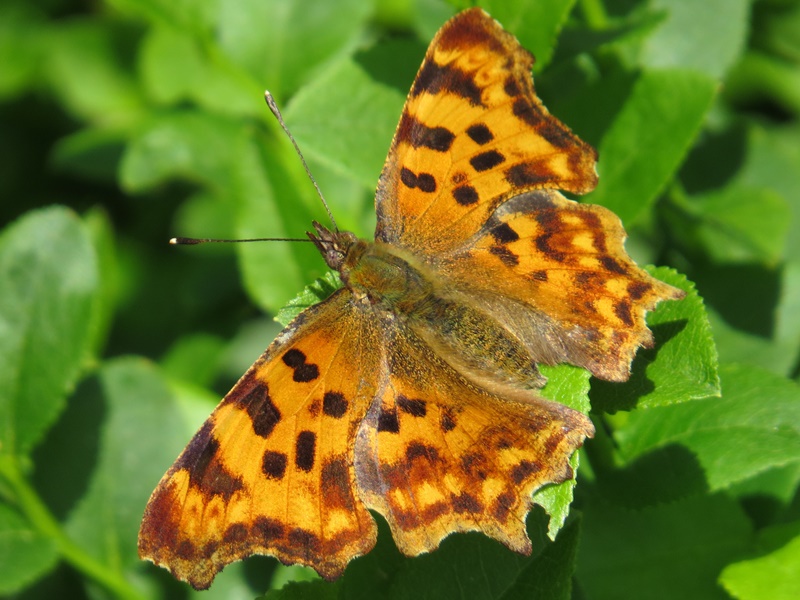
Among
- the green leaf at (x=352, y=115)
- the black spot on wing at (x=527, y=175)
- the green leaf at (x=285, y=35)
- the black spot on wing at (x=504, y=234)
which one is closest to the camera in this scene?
the black spot on wing at (x=527, y=175)

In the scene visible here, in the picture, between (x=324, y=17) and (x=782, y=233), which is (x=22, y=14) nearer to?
(x=324, y=17)

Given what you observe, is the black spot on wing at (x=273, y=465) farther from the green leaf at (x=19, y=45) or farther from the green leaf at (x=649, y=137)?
the green leaf at (x=19, y=45)

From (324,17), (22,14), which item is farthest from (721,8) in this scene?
(22,14)

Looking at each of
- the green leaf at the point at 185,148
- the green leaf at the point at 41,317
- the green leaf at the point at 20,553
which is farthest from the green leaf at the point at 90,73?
the green leaf at the point at 20,553

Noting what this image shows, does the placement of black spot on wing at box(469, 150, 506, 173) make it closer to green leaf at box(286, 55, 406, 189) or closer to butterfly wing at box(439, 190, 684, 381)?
butterfly wing at box(439, 190, 684, 381)

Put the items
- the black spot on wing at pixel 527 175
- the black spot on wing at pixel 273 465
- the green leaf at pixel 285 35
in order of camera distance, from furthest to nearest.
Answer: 1. the green leaf at pixel 285 35
2. the black spot on wing at pixel 527 175
3. the black spot on wing at pixel 273 465

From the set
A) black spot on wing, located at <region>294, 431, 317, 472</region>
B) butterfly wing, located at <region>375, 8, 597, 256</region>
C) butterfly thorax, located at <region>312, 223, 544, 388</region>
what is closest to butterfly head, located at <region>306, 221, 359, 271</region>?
butterfly thorax, located at <region>312, 223, 544, 388</region>

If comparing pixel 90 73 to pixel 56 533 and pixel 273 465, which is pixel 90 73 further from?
pixel 273 465

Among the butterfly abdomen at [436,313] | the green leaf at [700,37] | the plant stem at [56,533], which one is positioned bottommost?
the plant stem at [56,533]
